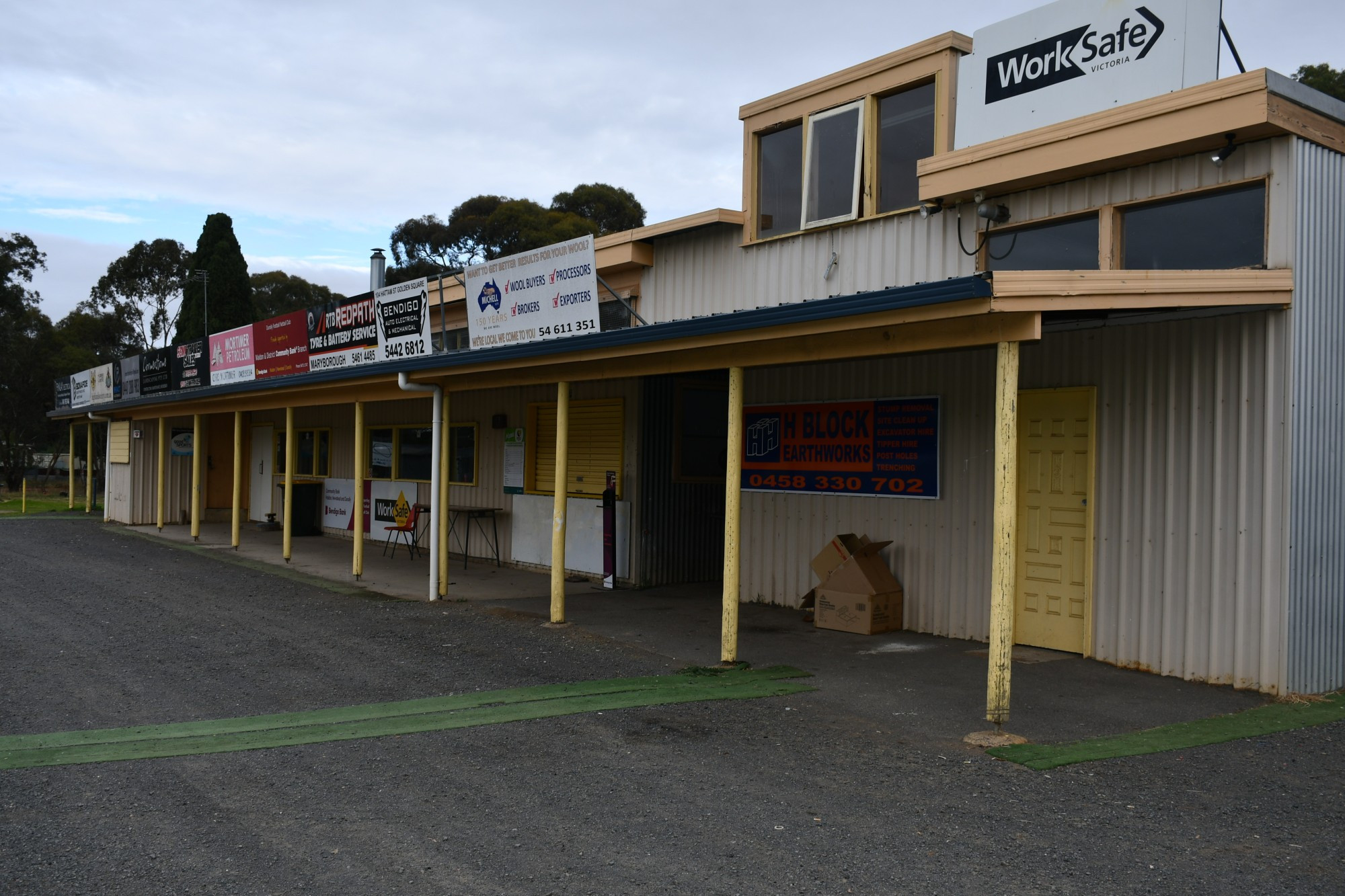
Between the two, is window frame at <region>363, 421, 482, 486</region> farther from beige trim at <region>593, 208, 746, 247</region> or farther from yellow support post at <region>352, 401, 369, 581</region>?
beige trim at <region>593, 208, 746, 247</region>

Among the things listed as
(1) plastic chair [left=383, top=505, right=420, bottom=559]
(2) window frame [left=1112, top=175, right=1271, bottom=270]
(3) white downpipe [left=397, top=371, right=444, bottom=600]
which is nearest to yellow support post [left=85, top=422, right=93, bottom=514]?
(1) plastic chair [left=383, top=505, right=420, bottom=559]

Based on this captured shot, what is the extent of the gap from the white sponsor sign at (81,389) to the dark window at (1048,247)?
72.0 ft

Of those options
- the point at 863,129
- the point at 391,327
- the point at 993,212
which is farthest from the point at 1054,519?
the point at 391,327

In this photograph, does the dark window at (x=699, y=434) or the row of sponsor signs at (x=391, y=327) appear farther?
the dark window at (x=699, y=434)

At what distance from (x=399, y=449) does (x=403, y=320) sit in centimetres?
587

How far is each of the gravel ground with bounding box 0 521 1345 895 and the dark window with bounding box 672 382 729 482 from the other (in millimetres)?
5927

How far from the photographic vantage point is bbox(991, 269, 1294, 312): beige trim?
588 cm

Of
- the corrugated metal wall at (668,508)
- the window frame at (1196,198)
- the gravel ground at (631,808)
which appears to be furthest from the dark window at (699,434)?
the window frame at (1196,198)

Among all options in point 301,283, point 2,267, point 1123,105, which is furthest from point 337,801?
point 301,283

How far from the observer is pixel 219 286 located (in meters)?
42.8

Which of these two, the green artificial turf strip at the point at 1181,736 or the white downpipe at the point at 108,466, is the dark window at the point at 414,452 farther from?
the green artificial turf strip at the point at 1181,736

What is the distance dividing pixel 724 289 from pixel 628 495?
9.95ft

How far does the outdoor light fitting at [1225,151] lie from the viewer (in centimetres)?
721

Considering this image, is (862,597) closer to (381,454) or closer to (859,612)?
(859,612)
